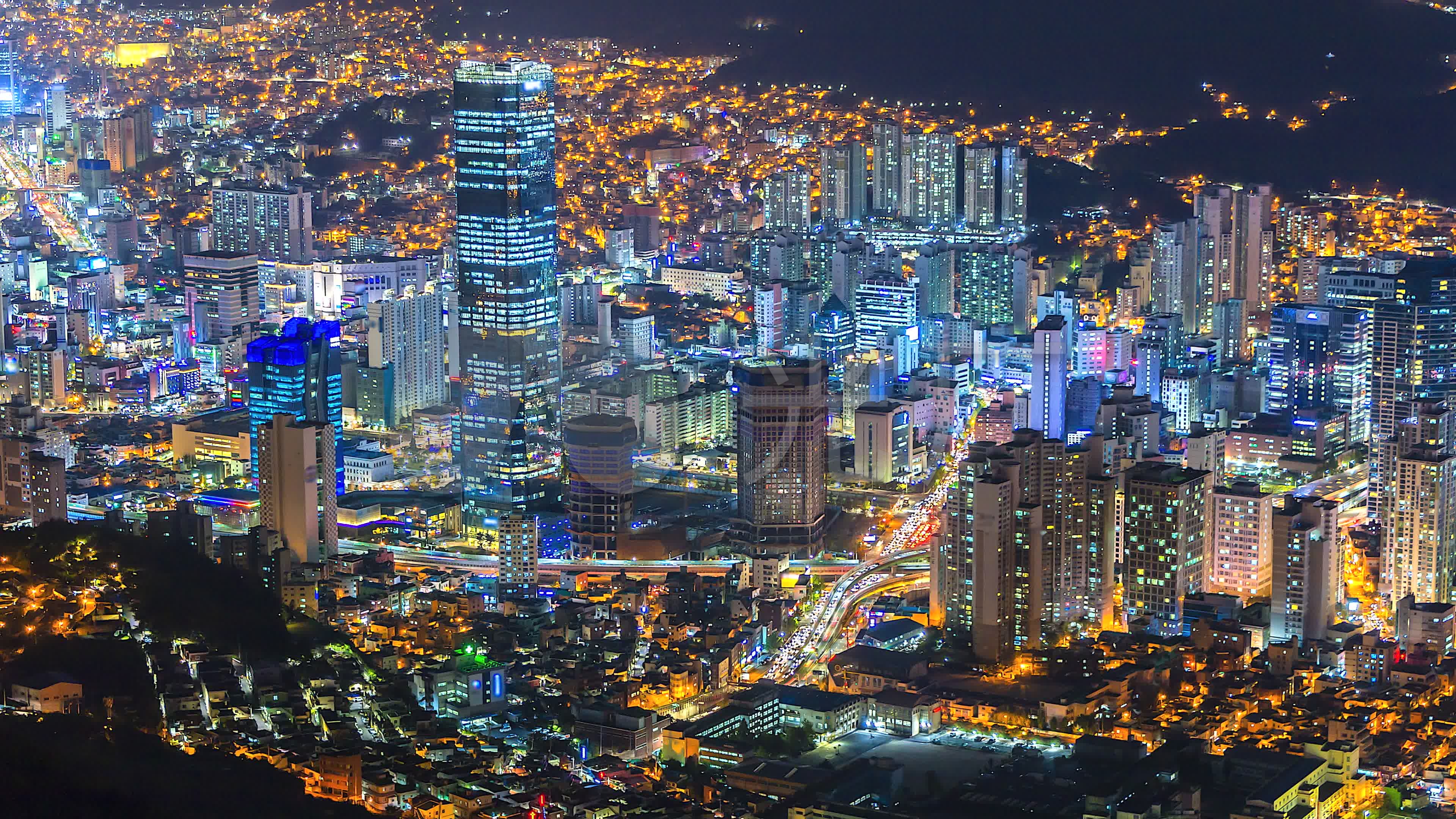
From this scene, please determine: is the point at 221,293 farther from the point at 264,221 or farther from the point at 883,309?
the point at 883,309

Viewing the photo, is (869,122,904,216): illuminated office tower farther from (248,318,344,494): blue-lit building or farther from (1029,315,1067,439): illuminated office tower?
(248,318,344,494): blue-lit building

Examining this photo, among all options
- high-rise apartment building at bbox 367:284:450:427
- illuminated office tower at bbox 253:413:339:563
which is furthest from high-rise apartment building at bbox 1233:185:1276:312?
illuminated office tower at bbox 253:413:339:563

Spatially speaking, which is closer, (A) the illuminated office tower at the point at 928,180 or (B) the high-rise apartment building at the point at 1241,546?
(B) the high-rise apartment building at the point at 1241,546

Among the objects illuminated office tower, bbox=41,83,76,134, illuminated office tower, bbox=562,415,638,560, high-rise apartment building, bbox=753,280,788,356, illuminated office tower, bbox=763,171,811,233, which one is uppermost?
illuminated office tower, bbox=41,83,76,134

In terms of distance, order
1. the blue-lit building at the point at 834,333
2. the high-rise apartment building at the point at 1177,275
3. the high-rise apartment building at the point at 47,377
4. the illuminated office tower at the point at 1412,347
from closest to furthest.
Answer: the illuminated office tower at the point at 1412,347
the high-rise apartment building at the point at 47,377
the blue-lit building at the point at 834,333
the high-rise apartment building at the point at 1177,275

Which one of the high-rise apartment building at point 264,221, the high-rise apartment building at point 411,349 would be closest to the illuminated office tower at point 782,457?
the high-rise apartment building at point 411,349

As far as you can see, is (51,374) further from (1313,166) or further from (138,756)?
(1313,166)

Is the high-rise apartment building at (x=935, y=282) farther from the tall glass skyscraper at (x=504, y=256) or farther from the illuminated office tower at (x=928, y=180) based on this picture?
the tall glass skyscraper at (x=504, y=256)

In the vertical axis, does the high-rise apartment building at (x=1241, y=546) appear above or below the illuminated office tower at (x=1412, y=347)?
below
